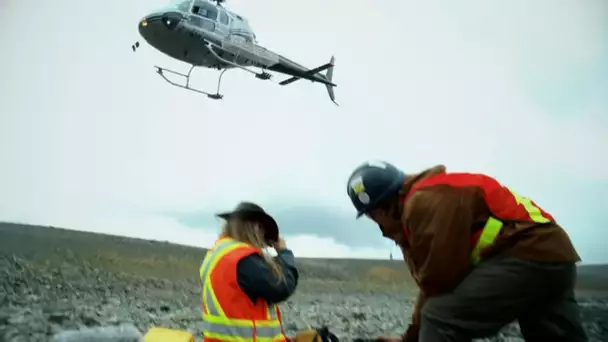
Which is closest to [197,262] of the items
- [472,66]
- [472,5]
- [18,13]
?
[18,13]

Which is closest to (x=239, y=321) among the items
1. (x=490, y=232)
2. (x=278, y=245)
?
(x=278, y=245)

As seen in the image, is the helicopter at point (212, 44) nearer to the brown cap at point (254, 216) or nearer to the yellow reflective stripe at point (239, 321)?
the brown cap at point (254, 216)

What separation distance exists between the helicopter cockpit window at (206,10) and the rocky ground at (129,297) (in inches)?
52.6

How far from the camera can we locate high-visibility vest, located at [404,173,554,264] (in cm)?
186

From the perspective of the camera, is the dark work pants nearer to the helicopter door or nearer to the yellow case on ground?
the yellow case on ground

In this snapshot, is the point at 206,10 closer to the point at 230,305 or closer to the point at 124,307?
the point at 124,307

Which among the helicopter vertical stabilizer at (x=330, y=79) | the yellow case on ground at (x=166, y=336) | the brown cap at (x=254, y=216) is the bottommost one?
the yellow case on ground at (x=166, y=336)

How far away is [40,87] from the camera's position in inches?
150

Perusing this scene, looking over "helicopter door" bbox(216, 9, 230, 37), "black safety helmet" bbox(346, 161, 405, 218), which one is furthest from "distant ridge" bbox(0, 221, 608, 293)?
"black safety helmet" bbox(346, 161, 405, 218)

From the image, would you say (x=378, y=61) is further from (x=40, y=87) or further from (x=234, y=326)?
(x=234, y=326)

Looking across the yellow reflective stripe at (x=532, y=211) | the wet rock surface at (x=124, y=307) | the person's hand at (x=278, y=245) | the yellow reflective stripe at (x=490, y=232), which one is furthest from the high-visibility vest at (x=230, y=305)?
the wet rock surface at (x=124, y=307)

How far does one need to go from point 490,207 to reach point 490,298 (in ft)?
0.88

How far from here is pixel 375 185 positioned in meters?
2.03

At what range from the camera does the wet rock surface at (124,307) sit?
3.33 m
